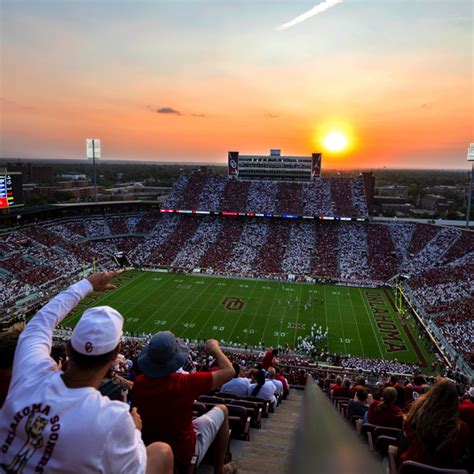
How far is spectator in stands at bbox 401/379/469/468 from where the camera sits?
97.3 inches

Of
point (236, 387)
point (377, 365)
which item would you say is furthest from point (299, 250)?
point (236, 387)

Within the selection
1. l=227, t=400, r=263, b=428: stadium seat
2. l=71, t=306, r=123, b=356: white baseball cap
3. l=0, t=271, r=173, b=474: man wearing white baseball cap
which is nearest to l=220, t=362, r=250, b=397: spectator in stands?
l=227, t=400, r=263, b=428: stadium seat

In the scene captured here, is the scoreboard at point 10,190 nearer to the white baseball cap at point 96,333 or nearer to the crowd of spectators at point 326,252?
the crowd of spectators at point 326,252

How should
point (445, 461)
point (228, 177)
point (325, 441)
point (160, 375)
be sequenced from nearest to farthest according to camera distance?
point (325, 441)
point (445, 461)
point (160, 375)
point (228, 177)

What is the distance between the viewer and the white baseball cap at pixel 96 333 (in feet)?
5.69

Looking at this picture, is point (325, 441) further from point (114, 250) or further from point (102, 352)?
point (114, 250)

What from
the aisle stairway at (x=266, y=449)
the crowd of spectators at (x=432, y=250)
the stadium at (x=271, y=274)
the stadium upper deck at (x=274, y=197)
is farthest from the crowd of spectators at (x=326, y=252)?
the aisle stairway at (x=266, y=449)

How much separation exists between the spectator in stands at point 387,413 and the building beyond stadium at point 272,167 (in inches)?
2173

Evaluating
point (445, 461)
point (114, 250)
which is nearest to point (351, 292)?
point (114, 250)

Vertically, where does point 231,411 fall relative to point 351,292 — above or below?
above

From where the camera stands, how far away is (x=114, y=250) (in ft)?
151

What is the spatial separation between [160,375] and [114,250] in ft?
149

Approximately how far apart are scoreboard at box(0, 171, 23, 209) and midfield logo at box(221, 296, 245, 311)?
21317 mm

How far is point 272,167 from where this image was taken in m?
60.7
